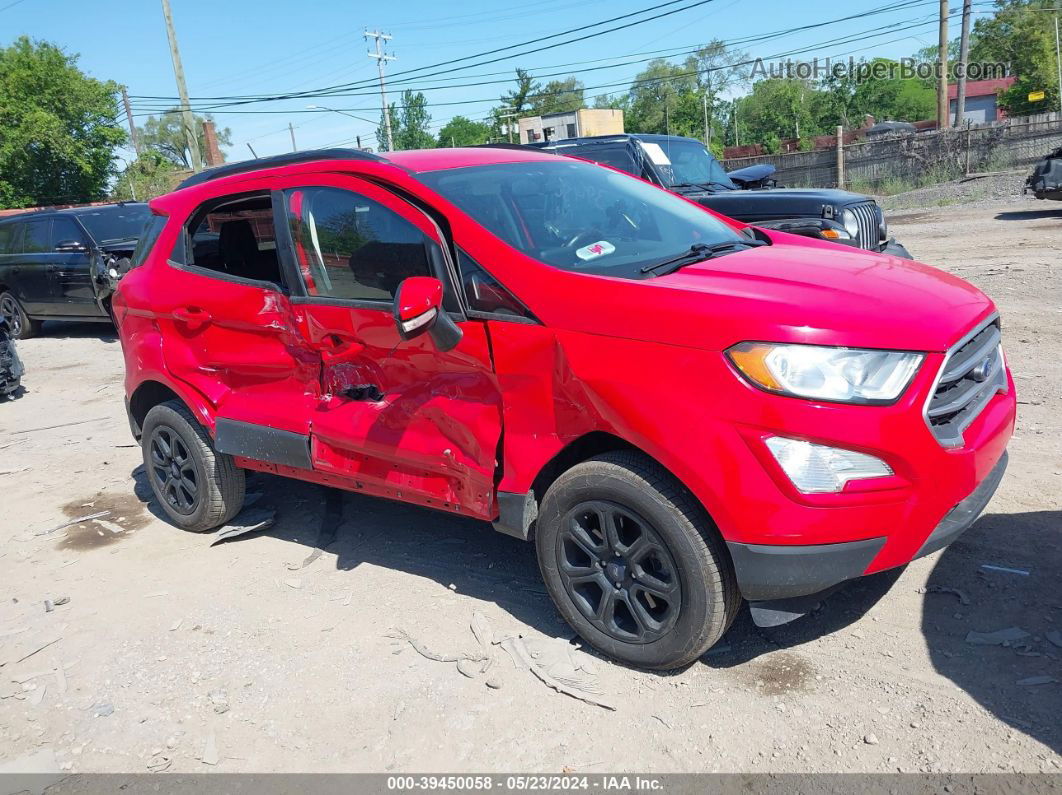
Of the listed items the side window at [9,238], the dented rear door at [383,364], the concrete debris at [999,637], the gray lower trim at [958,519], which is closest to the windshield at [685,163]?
the dented rear door at [383,364]

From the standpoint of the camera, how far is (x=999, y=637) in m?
3.26

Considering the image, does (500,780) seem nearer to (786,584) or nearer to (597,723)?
(597,723)

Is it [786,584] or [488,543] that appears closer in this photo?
[786,584]

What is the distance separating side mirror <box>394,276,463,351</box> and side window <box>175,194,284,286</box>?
1.56 metres

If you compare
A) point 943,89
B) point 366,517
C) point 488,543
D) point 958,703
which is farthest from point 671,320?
point 943,89

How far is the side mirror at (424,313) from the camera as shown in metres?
3.26

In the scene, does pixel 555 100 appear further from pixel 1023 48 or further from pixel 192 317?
pixel 192 317

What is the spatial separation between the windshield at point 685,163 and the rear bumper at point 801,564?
715cm

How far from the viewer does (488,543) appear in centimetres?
462

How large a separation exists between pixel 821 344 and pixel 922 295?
26.1 inches

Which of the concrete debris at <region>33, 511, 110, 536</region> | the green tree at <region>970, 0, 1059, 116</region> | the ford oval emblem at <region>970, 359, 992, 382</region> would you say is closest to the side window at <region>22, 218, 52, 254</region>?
the concrete debris at <region>33, 511, 110, 536</region>

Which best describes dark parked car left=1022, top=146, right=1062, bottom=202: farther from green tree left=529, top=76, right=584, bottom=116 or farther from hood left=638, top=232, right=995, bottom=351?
green tree left=529, top=76, right=584, bottom=116

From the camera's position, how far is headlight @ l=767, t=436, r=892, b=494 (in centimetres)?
278

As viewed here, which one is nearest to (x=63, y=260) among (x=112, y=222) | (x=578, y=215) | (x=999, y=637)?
(x=112, y=222)
